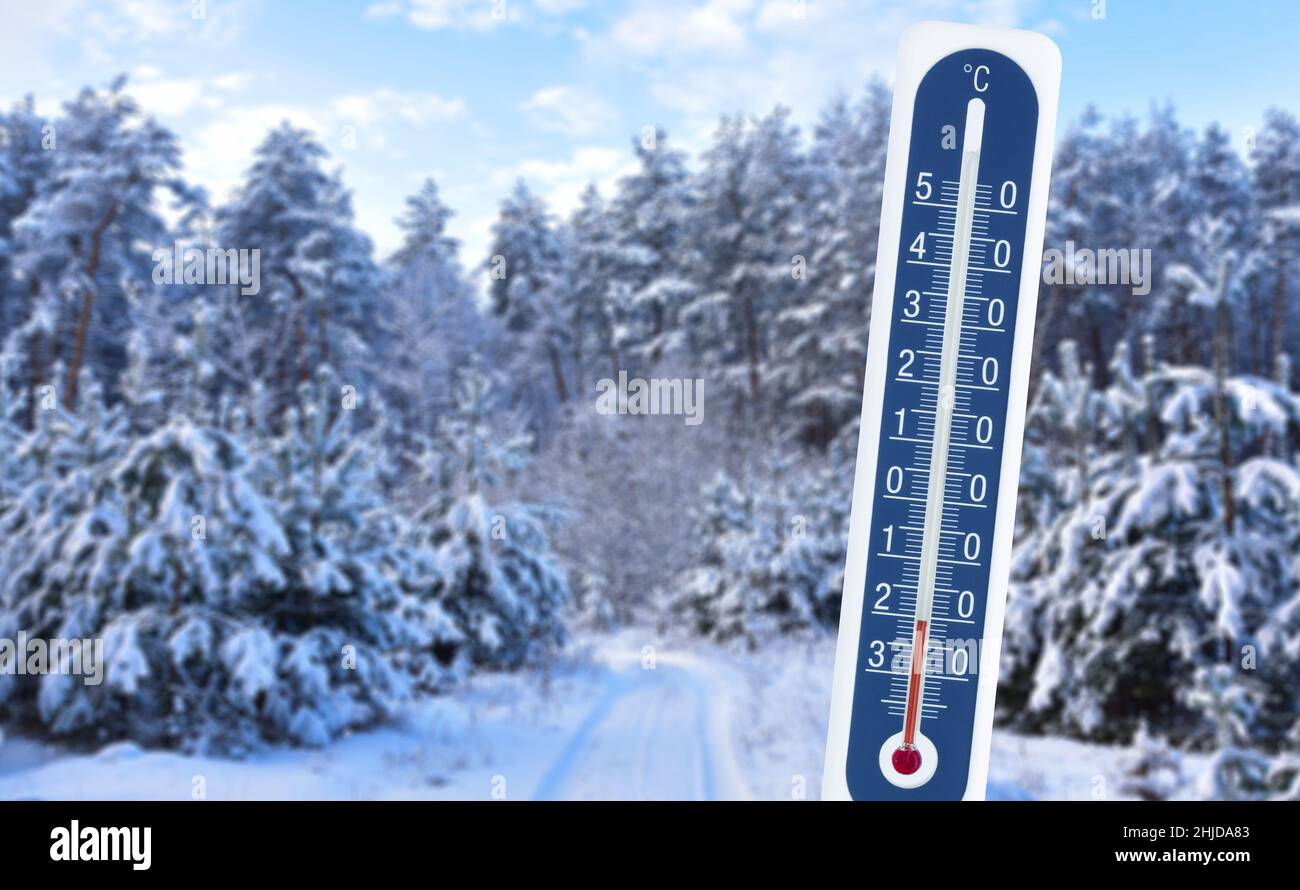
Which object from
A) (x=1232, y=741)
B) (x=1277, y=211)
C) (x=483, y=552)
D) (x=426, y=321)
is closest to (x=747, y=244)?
(x=426, y=321)

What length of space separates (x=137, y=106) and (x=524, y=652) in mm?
18447

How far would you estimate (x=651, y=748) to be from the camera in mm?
8156

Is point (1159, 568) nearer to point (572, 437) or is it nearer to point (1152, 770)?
point (1152, 770)

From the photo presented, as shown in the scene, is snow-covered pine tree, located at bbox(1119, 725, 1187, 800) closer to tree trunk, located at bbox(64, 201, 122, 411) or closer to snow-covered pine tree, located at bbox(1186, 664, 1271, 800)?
snow-covered pine tree, located at bbox(1186, 664, 1271, 800)

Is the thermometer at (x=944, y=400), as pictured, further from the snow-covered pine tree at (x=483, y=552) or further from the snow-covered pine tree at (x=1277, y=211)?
the snow-covered pine tree at (x=1277, y=211)

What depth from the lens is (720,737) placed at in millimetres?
8883

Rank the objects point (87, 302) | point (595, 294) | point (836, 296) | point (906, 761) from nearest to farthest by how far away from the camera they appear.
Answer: point (906, 761) → point (87, 302) → point (836, 296) → point (595, 294)

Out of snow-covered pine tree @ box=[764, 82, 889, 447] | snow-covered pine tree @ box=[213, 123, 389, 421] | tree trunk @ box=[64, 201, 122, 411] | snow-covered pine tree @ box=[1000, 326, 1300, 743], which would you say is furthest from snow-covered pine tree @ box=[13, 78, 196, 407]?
snow-covered pine tree @ box=[1000, 326, 1300, 743]

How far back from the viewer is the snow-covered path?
6699 millimetres

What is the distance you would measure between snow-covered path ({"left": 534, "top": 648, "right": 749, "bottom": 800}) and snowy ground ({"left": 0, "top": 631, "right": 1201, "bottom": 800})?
0.02m

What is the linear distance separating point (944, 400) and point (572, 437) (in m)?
23.9

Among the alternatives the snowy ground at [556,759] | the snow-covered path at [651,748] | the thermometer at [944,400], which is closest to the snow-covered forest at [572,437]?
the snowy ground at [556,759]

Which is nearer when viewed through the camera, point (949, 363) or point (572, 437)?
point (949, 363)
